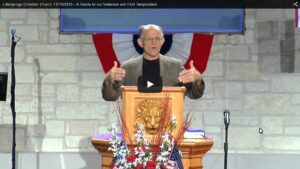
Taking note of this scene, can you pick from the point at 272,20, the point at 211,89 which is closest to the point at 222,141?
the point at 211,89

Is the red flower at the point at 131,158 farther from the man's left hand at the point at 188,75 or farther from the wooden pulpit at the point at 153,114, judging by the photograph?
the man's left hand at the point at 188,75

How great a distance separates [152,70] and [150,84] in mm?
417

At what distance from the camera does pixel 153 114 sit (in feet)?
14.6

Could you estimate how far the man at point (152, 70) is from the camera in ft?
16.9

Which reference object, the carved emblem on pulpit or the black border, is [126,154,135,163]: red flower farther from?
the black border

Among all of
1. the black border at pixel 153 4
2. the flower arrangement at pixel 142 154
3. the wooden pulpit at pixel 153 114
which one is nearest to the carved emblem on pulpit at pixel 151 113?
the wooden pulpit at pixel 153 114

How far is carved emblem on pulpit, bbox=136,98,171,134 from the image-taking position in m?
4.44

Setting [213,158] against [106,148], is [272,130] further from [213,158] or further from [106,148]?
[106,148]

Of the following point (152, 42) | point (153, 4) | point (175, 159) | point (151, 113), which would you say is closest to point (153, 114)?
point (151, 113)

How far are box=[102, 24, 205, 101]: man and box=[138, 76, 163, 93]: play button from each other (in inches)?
2.4

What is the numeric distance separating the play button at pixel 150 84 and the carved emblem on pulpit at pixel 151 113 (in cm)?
12

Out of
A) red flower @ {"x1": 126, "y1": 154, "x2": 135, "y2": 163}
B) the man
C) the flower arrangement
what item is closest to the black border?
the man

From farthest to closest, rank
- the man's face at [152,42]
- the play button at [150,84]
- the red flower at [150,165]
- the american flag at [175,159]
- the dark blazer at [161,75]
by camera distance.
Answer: the dark blazer at [161,75] < the man's face at [152,42] < the play button at [150,84] < the american flag at [175,159] < the red flower at [150,165]

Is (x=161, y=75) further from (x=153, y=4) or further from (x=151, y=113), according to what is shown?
(x=153, y=4)
